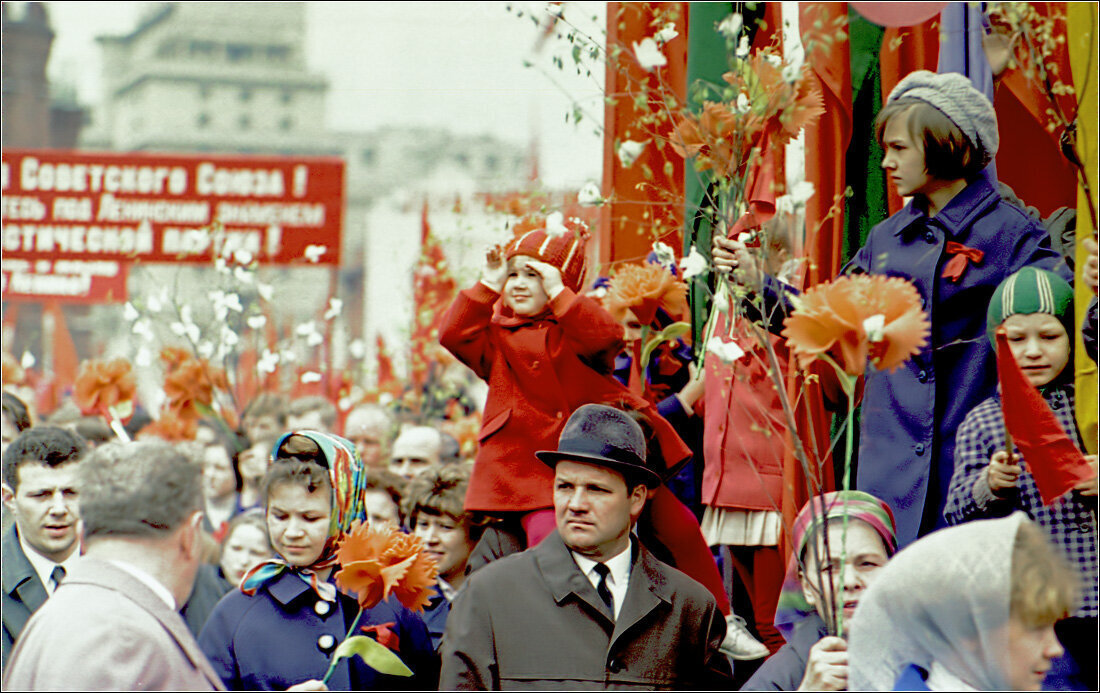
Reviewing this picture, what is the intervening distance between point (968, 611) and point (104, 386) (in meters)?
5.89

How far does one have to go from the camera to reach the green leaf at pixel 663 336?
227 inches

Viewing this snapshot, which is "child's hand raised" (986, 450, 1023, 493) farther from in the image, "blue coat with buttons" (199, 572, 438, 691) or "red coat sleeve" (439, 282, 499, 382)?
"red coat sleeve" (439, 282, 499, 382)

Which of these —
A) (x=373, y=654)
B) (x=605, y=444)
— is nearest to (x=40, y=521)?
(x=373, y=654)

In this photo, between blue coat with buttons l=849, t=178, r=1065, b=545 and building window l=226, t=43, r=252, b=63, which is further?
building window l=226, t=43, r=252, b=63

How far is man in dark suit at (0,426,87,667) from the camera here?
5.39 meters

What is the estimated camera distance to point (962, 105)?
15.0ft

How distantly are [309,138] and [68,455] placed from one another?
187ft

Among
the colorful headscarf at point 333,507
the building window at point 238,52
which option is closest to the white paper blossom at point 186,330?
the colorful headscarf at point 333,507

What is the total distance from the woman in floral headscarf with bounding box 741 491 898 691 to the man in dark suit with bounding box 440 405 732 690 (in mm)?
303

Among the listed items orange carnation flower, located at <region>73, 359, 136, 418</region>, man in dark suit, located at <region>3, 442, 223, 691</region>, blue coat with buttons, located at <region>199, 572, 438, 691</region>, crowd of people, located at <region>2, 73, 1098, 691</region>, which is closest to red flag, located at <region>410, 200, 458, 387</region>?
orange carnation flower, located at <region>73, 359, 136, 418</region>

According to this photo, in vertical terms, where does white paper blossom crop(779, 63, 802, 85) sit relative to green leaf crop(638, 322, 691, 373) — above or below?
above

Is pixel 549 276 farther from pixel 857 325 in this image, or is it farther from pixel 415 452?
pixel 415 452

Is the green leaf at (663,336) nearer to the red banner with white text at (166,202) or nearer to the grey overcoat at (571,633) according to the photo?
the grey overcoat at (571,633)

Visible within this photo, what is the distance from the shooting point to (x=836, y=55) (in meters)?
5.49
